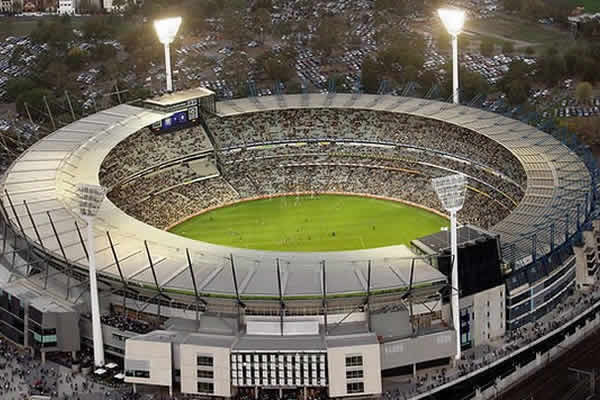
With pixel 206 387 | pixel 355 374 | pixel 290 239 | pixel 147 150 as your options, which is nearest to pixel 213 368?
pixel 206 387

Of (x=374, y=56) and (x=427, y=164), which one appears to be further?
(x=374, y=56)

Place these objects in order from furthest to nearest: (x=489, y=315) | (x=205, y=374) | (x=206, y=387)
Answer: (x=489, y=315) < (x=206, y=387) < (x=205, y=374)

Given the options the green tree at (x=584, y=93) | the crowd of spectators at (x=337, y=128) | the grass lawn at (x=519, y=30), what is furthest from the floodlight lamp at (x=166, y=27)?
the grass lawn at (x=519, y=30)

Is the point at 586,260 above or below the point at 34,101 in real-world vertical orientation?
below

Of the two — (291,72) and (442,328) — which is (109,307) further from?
(291,72)

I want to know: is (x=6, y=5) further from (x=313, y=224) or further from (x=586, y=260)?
(x=586, y=260)

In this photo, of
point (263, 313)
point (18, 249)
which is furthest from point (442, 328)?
point (18, 249)
